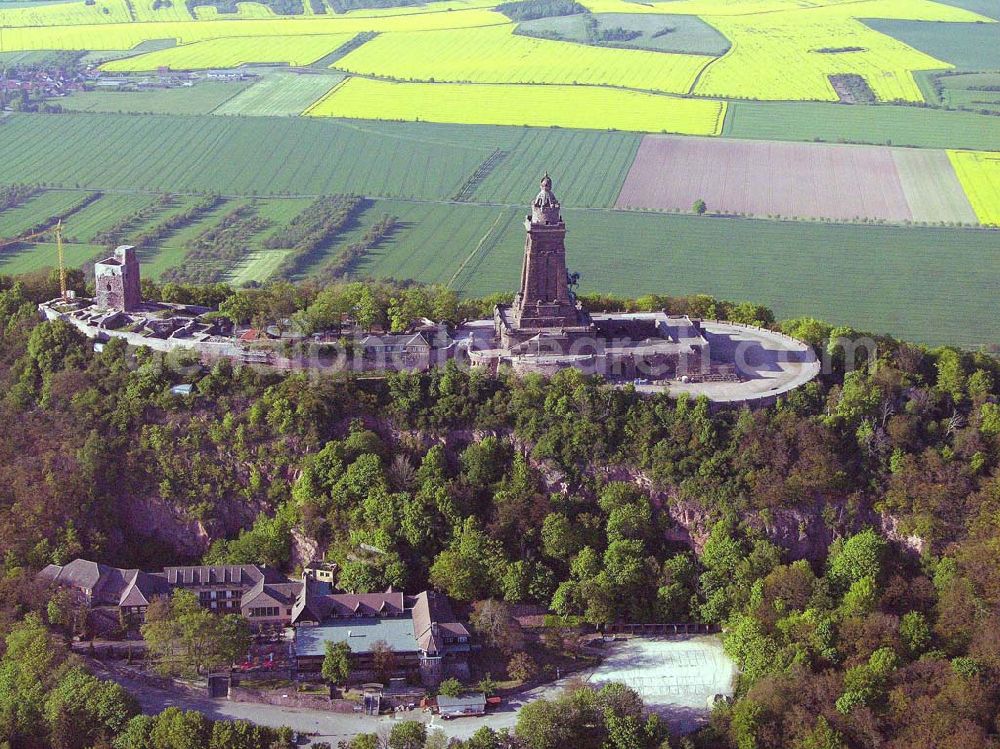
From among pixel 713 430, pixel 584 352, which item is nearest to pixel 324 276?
pixel 584 352

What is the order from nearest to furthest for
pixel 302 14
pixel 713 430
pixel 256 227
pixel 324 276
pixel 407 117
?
pixel 713 430 < pixel 324 276 < pixel 256 227 < pixel 407 117 < pixel 302 14

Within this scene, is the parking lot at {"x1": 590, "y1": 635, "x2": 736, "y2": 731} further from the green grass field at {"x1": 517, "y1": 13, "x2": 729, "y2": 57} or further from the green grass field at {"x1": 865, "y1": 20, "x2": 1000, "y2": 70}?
the green grass field at {"x1": 865, "y1": 20, "x2": 1000, "y2": 70}

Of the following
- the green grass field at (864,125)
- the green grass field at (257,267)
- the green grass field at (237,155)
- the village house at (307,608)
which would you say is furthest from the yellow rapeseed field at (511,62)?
the village house at (307,608)

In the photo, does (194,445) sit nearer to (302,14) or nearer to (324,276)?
(324,276)

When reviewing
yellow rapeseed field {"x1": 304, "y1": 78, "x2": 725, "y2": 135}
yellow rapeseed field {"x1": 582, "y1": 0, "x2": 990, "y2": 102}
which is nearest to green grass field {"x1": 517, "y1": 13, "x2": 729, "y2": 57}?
yellow rapeseed field {"x1": 582, "y1": 0, "x2": 990, "y2": 102}

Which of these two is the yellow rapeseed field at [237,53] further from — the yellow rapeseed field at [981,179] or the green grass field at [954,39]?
the yellow rapeseed field at [981,179]

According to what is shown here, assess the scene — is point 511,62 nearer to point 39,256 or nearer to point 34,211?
point 34,211
